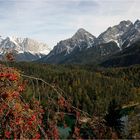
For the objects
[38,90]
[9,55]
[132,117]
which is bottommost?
[132,117]

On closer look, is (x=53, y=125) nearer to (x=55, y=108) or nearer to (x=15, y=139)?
(x=55, y=108)

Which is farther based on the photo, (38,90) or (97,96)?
(97,96)

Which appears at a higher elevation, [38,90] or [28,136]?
[38,90]

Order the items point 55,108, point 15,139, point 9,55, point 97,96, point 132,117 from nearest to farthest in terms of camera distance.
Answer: point 15,139 < point 55,108 < point 9,55 < point 132,117 < point 97,96

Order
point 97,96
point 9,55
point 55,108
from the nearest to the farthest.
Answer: point 55,108, point 9,55, point 97,96

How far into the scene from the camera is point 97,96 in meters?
164

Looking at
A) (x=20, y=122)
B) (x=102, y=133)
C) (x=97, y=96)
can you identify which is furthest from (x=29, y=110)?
(x=97, y=96)

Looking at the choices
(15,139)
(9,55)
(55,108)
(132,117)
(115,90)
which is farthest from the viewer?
(115,90)

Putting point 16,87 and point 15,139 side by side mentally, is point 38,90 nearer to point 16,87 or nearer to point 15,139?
point 16,87

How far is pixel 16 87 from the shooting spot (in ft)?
22.5

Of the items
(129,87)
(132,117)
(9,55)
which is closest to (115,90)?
(129,87)

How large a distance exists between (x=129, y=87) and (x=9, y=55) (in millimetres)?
178186

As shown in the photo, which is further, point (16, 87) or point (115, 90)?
point (115, 90)

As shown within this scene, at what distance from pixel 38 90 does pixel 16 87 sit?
43 cm
